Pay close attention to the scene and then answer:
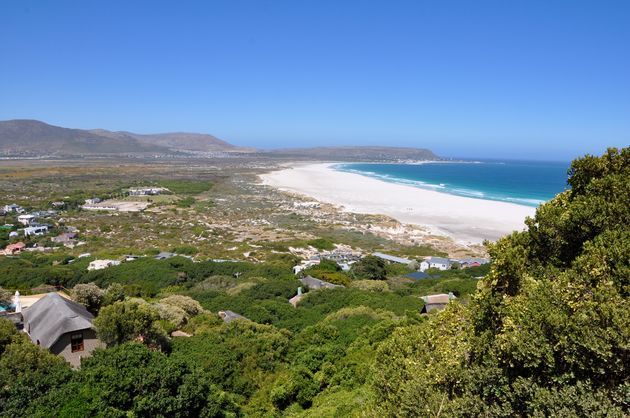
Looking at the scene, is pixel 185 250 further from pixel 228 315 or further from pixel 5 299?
pixel 5 299

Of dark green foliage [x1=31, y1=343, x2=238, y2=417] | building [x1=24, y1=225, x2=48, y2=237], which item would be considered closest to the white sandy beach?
building [x1=24, y1=225, x2=48, y2=237]

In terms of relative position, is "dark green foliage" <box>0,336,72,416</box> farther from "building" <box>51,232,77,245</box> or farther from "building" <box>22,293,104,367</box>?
"building" <box>51,232,77,245</box>

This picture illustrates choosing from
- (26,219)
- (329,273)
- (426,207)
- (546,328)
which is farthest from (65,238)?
(546,328)

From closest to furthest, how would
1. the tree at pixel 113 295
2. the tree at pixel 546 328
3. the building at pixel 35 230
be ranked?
1. the tree at pixel 546 328
2. the tree at pixel 113 295
3. the building at pixel 35 230

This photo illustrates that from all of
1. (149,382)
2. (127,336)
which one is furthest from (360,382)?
(127,336)

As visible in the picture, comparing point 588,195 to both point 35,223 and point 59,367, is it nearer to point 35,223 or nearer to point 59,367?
point 59,367

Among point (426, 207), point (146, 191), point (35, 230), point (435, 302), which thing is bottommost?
point (35, 230)

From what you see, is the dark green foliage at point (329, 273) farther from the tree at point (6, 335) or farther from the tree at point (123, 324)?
the tree at point (6, 335)

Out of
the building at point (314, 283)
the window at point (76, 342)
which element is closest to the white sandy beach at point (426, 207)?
the building at point (314, 283)
